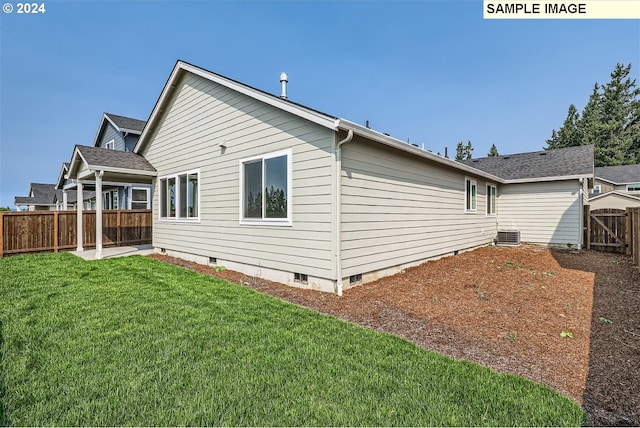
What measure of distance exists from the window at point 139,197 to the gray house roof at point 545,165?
17.8m

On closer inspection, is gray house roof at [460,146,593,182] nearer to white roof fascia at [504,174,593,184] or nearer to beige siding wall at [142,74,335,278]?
white roof fascia at [504,174,593,184]

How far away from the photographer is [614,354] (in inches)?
130

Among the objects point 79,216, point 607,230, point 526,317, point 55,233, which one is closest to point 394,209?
point 526,317

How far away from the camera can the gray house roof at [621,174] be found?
2944 centimetres

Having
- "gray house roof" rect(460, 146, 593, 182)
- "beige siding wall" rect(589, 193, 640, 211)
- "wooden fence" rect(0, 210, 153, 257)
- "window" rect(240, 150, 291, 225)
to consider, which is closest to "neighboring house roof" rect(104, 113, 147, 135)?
"wooden fence" rect(0, 210, 153, 257)

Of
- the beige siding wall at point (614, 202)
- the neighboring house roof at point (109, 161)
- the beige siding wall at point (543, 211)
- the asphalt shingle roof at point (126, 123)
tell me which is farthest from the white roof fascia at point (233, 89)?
the beige siding wall at point (614, 202)

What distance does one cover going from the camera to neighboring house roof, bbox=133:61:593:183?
17.5 feet

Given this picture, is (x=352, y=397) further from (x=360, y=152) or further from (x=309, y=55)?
(x=309, y=55)

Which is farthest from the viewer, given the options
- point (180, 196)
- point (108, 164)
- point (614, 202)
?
point (614, 202)

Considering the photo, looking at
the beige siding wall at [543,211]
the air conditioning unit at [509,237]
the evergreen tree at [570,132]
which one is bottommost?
the air conditioning unit at [509,237]

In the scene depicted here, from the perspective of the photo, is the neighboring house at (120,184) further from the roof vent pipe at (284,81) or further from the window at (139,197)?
the roof vent pipe at (284,81)

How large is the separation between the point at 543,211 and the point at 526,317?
10.6 meters

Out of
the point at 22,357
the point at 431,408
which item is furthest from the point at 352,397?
the point at 22,357

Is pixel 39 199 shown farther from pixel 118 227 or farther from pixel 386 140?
pixel 386 140
